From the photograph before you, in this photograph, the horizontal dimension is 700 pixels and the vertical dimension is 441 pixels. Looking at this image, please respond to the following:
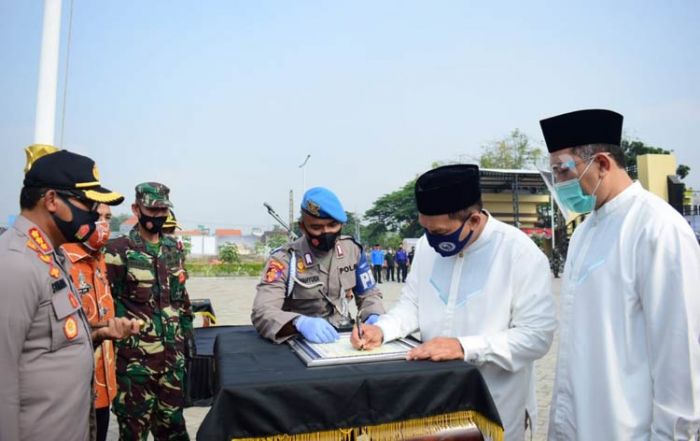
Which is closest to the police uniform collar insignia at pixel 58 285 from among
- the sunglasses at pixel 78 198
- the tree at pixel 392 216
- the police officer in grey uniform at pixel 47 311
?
the police officer in grey uniform at pixel 47 311

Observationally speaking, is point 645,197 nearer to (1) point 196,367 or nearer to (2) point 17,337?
(2) point 17,337

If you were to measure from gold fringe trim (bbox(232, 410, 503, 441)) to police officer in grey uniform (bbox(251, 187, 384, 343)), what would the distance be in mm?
941

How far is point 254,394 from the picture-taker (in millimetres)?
1481

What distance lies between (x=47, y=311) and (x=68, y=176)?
1.89 feet

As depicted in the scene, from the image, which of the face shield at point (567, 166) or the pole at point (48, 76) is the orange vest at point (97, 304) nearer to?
the pole at point (48, 76)

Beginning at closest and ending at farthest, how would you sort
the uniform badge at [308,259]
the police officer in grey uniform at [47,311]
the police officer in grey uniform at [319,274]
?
the police officer in grey uniform at [47,311], the police officer in grey uniform at [319,274], the uniform badge at [308,259]

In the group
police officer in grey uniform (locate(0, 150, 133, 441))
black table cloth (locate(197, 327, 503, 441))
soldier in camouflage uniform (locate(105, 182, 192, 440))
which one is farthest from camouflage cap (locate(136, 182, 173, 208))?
black table cloth (locate(197, 327, 503, 441))

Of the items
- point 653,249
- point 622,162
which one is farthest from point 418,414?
point 622,162

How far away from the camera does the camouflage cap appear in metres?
3.57

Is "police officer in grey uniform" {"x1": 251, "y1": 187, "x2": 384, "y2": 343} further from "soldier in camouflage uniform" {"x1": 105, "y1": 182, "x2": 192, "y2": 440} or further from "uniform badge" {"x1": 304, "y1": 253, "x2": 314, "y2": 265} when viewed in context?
"soldier in camouflage uniform" {"x1": 105, "y1": 182, "x2": 192, "y2": 440}

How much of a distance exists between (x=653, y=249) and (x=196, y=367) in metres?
3.06

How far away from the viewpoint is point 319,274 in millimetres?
2857

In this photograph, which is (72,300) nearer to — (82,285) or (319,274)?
(82,285)

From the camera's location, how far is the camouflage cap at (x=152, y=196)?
3.57 metres
